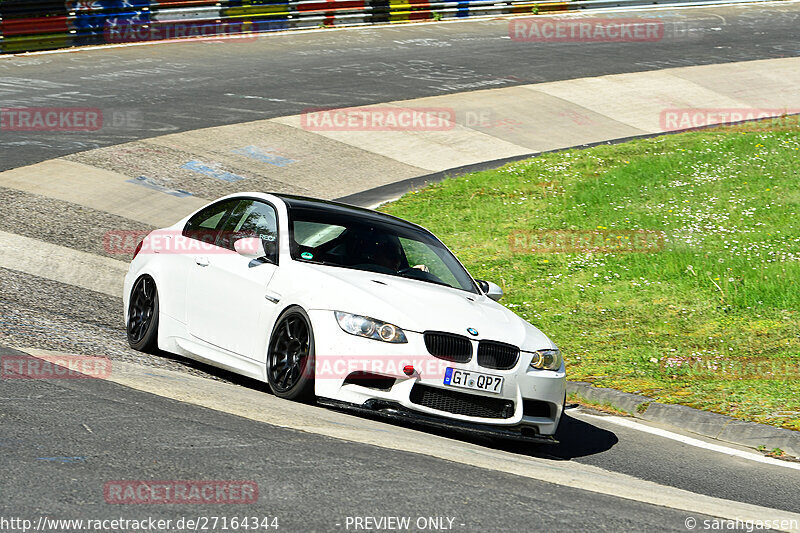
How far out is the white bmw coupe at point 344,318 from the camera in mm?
6887

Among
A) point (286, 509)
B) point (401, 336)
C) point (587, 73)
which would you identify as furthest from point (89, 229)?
point (587, 73)

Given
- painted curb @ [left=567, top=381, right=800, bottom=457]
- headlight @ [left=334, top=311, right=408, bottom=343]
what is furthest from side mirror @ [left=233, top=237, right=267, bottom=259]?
painted curb @ [left=567, top=381, right=800, bottom=457]

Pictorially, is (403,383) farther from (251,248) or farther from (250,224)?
(250,224)

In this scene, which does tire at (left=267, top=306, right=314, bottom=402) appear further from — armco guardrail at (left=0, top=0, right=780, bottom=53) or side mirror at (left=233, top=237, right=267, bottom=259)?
armco guardrail at (left=0, top=0, right=780, bottom=53)

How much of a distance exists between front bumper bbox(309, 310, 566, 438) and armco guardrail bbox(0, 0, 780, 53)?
19.3 m

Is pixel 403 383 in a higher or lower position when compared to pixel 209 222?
lower

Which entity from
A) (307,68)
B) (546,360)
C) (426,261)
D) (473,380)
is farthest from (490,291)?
(307,68)

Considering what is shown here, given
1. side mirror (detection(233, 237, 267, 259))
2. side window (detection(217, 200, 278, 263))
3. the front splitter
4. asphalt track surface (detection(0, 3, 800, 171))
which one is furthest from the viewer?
asphalt track surface (detection(0, 3, 800, 171))

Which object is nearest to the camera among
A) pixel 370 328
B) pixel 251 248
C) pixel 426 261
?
pixel 370 328

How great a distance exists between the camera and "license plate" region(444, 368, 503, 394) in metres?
6.85

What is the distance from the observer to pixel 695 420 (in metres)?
8.38

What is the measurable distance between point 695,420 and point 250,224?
3909 mm

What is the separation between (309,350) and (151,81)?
53.2ft

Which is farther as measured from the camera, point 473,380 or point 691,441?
point 691,441
